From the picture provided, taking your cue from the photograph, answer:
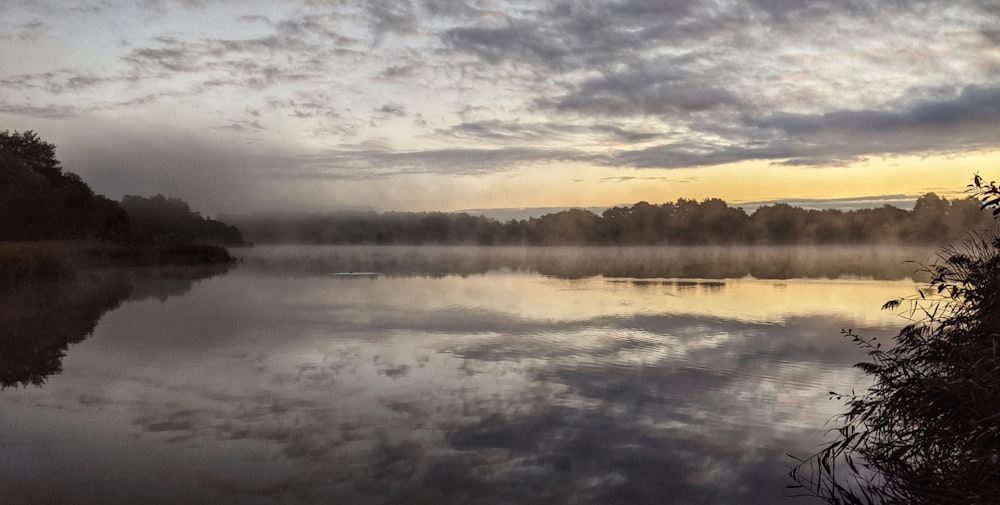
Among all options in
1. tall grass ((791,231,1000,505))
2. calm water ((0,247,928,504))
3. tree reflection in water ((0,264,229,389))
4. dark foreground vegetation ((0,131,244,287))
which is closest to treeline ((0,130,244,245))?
dark foreground vegetation ((0,131,244,287))

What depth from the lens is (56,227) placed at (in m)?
44.5

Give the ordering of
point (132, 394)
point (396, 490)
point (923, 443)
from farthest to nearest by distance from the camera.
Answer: point (132, 394), point (396, 490), point (923, 443)

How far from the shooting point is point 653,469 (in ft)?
21.2

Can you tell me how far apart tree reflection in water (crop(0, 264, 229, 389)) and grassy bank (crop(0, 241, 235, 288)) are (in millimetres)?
517

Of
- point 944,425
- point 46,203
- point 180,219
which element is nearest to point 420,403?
point 944,425

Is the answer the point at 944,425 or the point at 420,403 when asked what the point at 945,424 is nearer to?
the point at 944,425

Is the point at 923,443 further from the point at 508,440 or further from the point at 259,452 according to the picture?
the point at 259,452

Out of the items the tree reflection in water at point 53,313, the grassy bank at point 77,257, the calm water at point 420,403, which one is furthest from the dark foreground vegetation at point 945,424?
the grassy bank at point 77,257

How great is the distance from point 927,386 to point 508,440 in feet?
12.5

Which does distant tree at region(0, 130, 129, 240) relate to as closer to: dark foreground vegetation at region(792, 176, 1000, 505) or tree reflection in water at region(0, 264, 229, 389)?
tree reflection in water at region(0, 264, 229, 389)

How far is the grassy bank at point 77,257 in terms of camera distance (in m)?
26.7

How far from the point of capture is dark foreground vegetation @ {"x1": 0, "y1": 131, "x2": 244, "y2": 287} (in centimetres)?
2933

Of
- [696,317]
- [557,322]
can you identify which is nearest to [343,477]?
[557,322]

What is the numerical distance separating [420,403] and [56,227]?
45.1 metres
